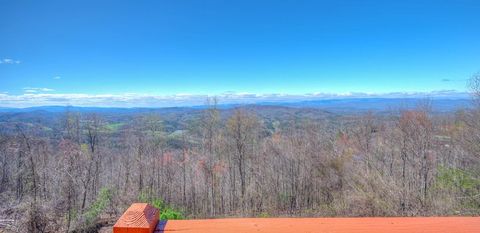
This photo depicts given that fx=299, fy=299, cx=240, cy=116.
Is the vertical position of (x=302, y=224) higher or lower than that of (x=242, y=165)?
higher

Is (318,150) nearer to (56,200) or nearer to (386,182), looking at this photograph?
(386,182)

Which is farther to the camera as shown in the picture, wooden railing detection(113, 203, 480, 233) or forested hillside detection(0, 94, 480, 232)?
forested hillside detection(0, 94, 480, 232)

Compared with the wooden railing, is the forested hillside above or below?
below

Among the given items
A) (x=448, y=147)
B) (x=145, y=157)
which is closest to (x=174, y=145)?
(x=145, y=157)

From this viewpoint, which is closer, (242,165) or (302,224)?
(302,224)
